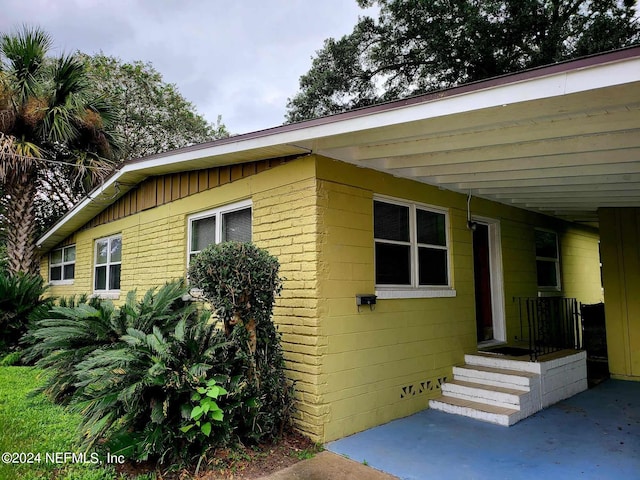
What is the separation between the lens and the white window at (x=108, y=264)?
895 centimetres

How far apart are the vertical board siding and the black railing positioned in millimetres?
4282

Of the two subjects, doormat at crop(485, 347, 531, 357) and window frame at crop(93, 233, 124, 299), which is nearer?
doormat at crop(485, 347, 531, 357)

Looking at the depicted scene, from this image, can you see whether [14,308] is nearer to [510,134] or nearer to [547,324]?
[510,134]

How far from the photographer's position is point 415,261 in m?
5.51

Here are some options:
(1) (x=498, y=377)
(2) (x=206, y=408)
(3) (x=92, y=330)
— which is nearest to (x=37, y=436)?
(3) (x=92, y=330)

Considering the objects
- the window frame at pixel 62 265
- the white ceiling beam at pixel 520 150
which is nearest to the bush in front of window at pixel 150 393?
the white ceiling beam at pixel 520 150

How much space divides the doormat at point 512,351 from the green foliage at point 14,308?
845 cm

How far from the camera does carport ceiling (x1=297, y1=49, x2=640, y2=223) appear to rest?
2.60 meters

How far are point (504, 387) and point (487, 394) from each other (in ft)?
0.95

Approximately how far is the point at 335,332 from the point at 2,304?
26.4 feet

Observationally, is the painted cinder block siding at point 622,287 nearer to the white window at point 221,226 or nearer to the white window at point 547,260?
the white window at point 547,260

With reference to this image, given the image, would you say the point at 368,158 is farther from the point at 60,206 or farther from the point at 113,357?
the point at 60,206

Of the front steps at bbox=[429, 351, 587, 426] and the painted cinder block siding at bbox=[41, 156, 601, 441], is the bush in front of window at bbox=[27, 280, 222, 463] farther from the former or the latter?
the front steps at bbox=[429, 351, 587, 426]

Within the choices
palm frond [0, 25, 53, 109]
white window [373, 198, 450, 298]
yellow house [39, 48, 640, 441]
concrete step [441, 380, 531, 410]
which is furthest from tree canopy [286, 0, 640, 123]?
concrete step [441, 380, 531, 410]
